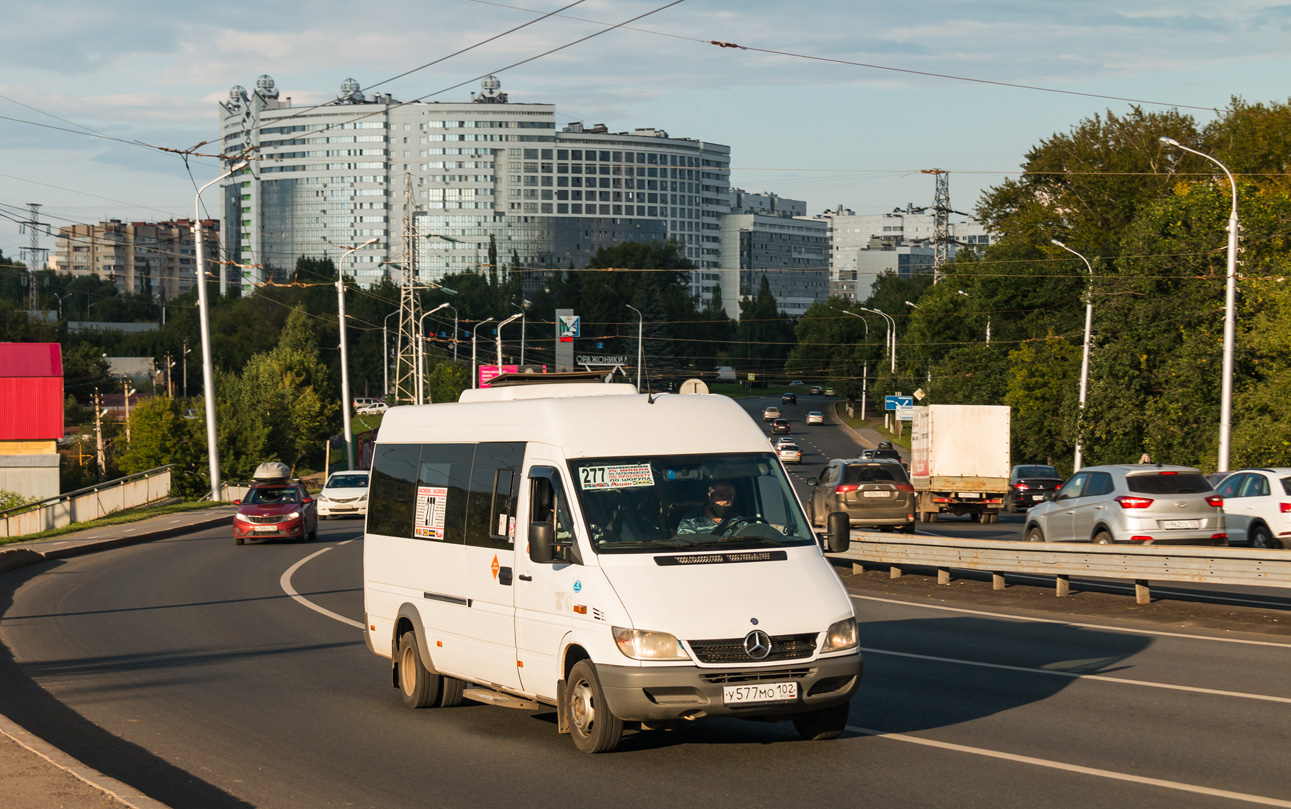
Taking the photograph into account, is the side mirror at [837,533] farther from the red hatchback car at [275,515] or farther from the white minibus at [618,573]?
the red hatchback car at [275,515]

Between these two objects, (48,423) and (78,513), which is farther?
(48,423)

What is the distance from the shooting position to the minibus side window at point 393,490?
36.0 feet

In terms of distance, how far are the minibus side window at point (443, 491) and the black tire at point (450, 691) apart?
1160 millimetres

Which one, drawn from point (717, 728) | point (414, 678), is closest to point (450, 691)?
point (414, 678)

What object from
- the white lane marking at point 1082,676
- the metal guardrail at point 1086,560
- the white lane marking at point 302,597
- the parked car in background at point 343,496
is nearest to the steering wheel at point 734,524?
the white lane marking at point 1082,676

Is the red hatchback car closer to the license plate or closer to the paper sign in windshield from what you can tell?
the paper sign in windshield

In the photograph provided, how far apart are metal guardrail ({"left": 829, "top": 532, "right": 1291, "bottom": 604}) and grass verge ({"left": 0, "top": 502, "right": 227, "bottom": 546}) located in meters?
22.9

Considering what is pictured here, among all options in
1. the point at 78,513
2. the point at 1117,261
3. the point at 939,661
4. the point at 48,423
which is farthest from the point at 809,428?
the point at 939,661

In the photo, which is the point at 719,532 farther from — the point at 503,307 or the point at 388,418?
the point at 503,307

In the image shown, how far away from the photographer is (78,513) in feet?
141

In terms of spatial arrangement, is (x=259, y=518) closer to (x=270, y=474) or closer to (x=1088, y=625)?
(x=270, y=474)

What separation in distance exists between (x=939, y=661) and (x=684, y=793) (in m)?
5.70

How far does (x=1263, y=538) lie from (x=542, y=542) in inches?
745

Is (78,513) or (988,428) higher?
(988,428)
